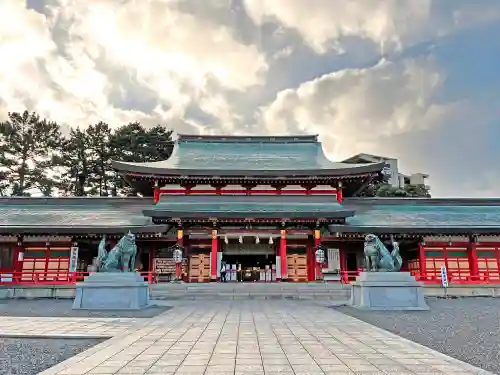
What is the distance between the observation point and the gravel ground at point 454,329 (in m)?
6.10

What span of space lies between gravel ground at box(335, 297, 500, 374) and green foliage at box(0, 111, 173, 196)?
131 ft

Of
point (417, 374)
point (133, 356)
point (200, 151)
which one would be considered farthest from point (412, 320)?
point (200, 151)

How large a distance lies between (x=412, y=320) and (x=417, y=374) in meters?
5.67

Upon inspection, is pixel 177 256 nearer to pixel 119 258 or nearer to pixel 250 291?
pixel 250 291

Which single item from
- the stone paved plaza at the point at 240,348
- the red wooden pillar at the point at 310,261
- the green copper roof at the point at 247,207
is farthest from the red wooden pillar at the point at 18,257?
the red wooden pillar at the point at 310,261

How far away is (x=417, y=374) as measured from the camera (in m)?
4.84

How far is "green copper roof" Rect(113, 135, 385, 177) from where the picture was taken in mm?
24688

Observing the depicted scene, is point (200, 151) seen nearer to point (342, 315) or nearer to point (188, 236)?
point (188, 236)

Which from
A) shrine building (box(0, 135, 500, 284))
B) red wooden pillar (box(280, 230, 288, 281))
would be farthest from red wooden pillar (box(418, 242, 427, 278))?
red wooden pillar (box(280, 230, 288, 281))

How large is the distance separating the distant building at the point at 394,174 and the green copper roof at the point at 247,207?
116 feet

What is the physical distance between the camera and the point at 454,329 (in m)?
8.66

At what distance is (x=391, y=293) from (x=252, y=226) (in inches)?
482

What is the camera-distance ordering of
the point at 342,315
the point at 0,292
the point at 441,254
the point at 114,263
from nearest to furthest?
the point at 342,315 < the point at 114,263 < the point at 0,292 < the point at 441,254

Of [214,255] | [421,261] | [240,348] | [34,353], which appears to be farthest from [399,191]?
[34,353]
